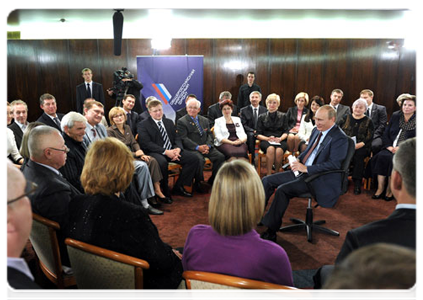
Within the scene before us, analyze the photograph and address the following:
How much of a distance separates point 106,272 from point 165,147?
10.8ft

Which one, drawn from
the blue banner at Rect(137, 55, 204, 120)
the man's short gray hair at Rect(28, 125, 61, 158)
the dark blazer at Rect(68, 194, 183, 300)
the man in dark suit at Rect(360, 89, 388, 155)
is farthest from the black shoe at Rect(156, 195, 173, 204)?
the blue banner at Rect(137, 55, 204, 120)

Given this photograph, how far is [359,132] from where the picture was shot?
4926mm

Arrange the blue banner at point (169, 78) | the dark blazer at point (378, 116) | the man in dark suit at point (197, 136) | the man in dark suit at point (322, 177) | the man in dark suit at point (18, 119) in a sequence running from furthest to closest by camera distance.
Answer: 1. the blue banner at point (169, 78)
2. the dark blazer at point (378, 116)
3. the man in dark suit at point (197, 136)
4. the man in dark suit at point (18, 119)
5. the man in dark suit at point (322, 177)

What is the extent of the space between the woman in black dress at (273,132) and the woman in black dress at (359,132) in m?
1.00

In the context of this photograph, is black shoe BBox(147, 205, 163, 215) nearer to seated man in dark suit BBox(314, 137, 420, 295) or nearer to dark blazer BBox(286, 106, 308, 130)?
seated man in dark suit BBox(314, 137, 420, 295)

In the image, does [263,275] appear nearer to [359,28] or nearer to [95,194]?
[95,194]

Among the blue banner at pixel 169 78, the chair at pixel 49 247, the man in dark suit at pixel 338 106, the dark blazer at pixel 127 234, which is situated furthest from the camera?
the blue banner at pixel 169 78

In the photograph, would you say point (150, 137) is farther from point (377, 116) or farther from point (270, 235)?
point (377, 116)

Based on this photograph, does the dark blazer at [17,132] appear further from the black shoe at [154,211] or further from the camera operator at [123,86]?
the camera operator at [123,86]

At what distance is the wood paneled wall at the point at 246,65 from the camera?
8648 mm

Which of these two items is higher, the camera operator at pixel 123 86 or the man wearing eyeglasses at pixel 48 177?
the camera operator at pixel 123 86

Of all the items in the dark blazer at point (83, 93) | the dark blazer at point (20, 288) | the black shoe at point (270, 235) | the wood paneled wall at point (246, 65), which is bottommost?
the black shoe at point (270, 235)

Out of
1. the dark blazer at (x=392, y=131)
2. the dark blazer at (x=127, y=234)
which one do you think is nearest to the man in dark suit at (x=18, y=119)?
the dark blazer at (x=127, y=234)

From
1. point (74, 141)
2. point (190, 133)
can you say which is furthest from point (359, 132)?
point (74, 141)
